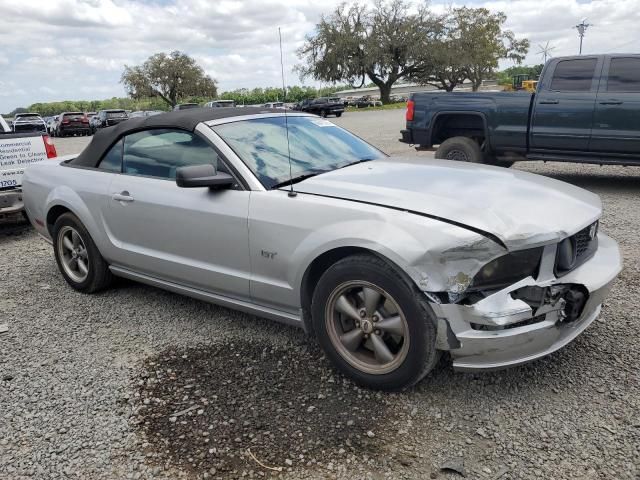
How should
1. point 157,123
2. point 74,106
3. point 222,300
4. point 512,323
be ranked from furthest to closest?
point 74,106 → point 157,123 → point 222,300 → point 512,323

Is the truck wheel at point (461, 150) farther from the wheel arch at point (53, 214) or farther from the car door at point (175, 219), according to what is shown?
the wheel arch at point (53, 214)

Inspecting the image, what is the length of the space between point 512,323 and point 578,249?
80 centimetres

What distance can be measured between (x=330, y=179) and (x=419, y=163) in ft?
2.66

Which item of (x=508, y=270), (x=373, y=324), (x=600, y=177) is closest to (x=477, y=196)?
(x=508, y=270)

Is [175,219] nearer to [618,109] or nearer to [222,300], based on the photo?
[222,300]

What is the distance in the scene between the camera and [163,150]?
4043 millimetres

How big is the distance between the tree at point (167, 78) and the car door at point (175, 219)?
70.5m

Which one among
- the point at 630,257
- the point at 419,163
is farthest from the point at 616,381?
the point at 630,257

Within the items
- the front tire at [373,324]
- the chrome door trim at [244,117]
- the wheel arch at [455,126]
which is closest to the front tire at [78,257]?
the chrome door trim at [244,117]

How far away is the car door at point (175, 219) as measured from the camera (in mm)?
3434

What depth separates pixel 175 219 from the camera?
146 inches

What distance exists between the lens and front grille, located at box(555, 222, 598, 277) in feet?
9.48

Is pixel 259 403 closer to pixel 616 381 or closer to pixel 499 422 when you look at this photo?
pixel 499 422

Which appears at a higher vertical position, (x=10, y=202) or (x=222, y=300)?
(x=10, y=202)
